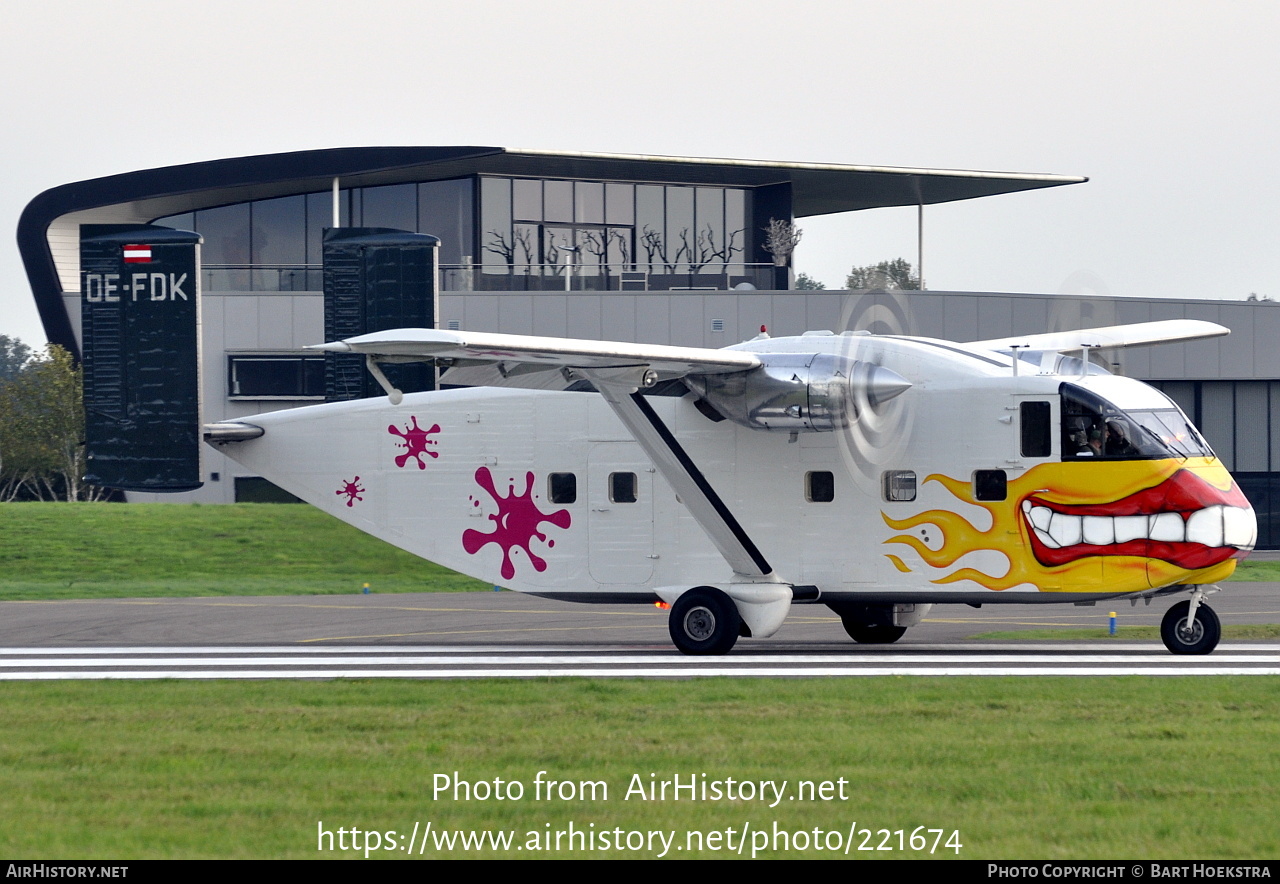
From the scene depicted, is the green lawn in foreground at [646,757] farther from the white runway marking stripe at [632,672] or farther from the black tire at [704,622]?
the black tire at [704,622]

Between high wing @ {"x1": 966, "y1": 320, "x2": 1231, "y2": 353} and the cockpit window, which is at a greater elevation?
high wing @ {"x1": 966, "y1": 320, "x2": 1231, "y2": 353}

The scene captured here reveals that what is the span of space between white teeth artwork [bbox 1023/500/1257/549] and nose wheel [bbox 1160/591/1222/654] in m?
0.90

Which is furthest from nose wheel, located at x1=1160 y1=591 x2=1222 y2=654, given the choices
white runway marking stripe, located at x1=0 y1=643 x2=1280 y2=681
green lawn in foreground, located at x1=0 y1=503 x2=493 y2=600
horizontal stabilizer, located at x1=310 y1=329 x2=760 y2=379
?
green lawn in foreground, located at x1=0 y1=503 x2=493 y2=600

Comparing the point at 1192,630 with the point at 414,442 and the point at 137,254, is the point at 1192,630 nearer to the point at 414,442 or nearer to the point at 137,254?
the point at 414,442

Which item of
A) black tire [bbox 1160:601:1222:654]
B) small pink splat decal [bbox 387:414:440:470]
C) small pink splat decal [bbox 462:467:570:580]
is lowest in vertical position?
black tire [bbox 1160:601:1222:654]

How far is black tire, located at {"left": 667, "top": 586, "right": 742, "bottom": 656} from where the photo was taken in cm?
1784

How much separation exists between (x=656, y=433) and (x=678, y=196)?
36228mm

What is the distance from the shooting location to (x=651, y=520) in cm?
1895

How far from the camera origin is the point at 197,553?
119ft

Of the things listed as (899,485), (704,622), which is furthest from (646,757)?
(899,485)

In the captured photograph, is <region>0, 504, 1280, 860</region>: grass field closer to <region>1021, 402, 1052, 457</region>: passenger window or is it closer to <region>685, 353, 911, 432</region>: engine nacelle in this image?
<region>1021, 402, 1052, 457</region>: passenger window

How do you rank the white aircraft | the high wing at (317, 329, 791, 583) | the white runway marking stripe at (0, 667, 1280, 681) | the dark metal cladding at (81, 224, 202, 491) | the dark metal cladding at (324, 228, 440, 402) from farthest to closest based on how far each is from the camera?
the dark metal cladding at (324, 228, 440, 402) → the dark metal cladding at (81, 224, 202, 491) → the white aircraft → the white runway marking stripe at (0, 667, 1280, 681) → the high wing at (317, 329, 791, 583)

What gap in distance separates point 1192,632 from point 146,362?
13681 millimetres

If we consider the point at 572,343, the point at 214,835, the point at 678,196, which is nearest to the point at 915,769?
the point at 214,835
